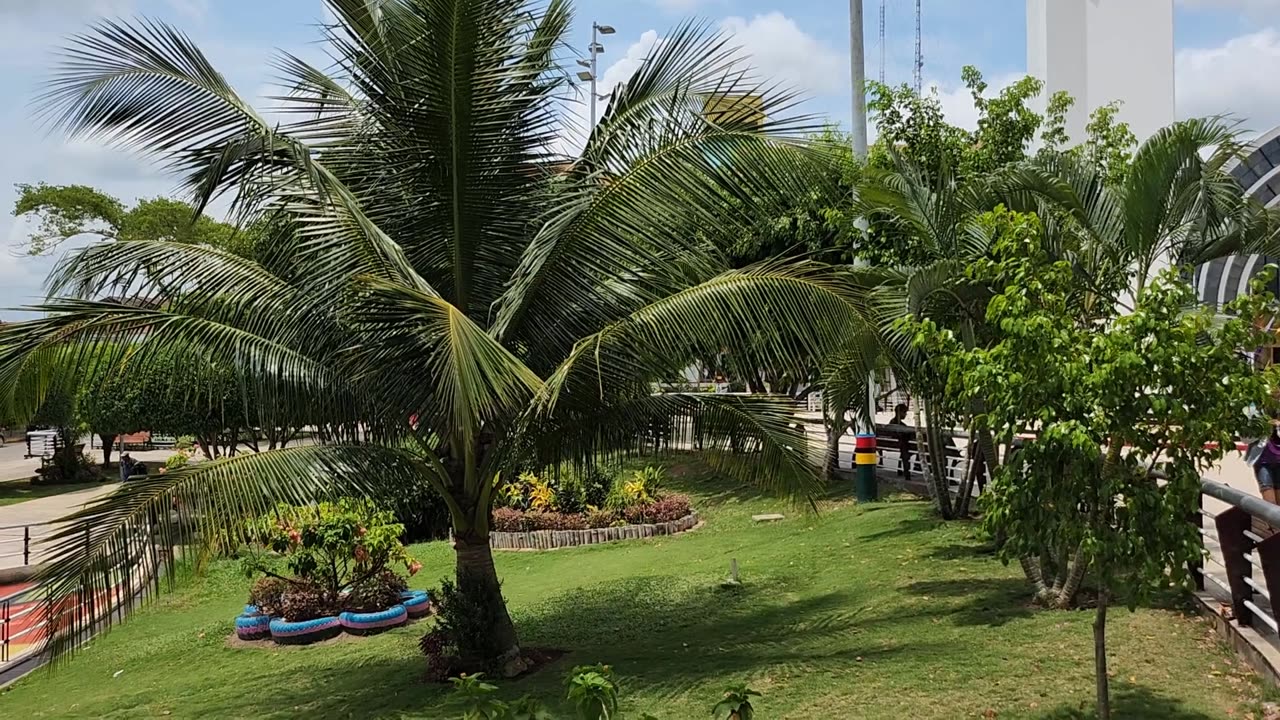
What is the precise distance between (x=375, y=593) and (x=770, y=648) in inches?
218

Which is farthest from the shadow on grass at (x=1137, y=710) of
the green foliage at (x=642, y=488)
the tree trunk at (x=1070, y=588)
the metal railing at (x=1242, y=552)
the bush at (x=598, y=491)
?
the bush at (x=598, y=491)

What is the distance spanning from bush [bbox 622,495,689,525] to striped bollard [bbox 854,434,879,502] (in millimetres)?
3026

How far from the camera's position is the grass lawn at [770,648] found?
602cm

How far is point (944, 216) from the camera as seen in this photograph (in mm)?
9031

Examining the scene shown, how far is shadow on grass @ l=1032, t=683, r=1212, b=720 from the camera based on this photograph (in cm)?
531

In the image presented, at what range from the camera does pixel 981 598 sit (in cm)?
828

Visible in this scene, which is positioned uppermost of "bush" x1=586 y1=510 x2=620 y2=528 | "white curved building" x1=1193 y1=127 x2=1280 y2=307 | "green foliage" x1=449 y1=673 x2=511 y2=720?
"white curved building" x1=1193 y1=127 x2=1280 y2=307

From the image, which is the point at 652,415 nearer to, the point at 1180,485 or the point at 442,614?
the point at 442,614

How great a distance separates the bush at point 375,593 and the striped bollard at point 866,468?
6956mm

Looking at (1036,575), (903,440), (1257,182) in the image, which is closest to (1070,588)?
(1036,575)

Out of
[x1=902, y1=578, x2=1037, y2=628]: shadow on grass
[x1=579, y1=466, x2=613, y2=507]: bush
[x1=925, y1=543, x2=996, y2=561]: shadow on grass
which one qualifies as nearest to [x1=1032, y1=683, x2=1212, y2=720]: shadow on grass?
[x1=902, y1=578, x2=1037, y2=628]: shadow on grass

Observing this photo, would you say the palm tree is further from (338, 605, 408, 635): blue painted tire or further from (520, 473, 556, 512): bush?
(520, 473, 556, 512): bush

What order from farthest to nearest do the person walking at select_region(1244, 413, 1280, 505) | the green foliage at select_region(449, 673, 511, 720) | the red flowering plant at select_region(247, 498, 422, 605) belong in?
the red flowering plant at select_region(247, 498, 422, 605) < the person walking at select_region(1244, 413, 1280, 505) < the green foliage at select_region(449, 673, 511, 720)

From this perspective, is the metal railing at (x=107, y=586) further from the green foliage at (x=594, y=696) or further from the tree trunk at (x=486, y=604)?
the green foliage at (x=594, y=696)
